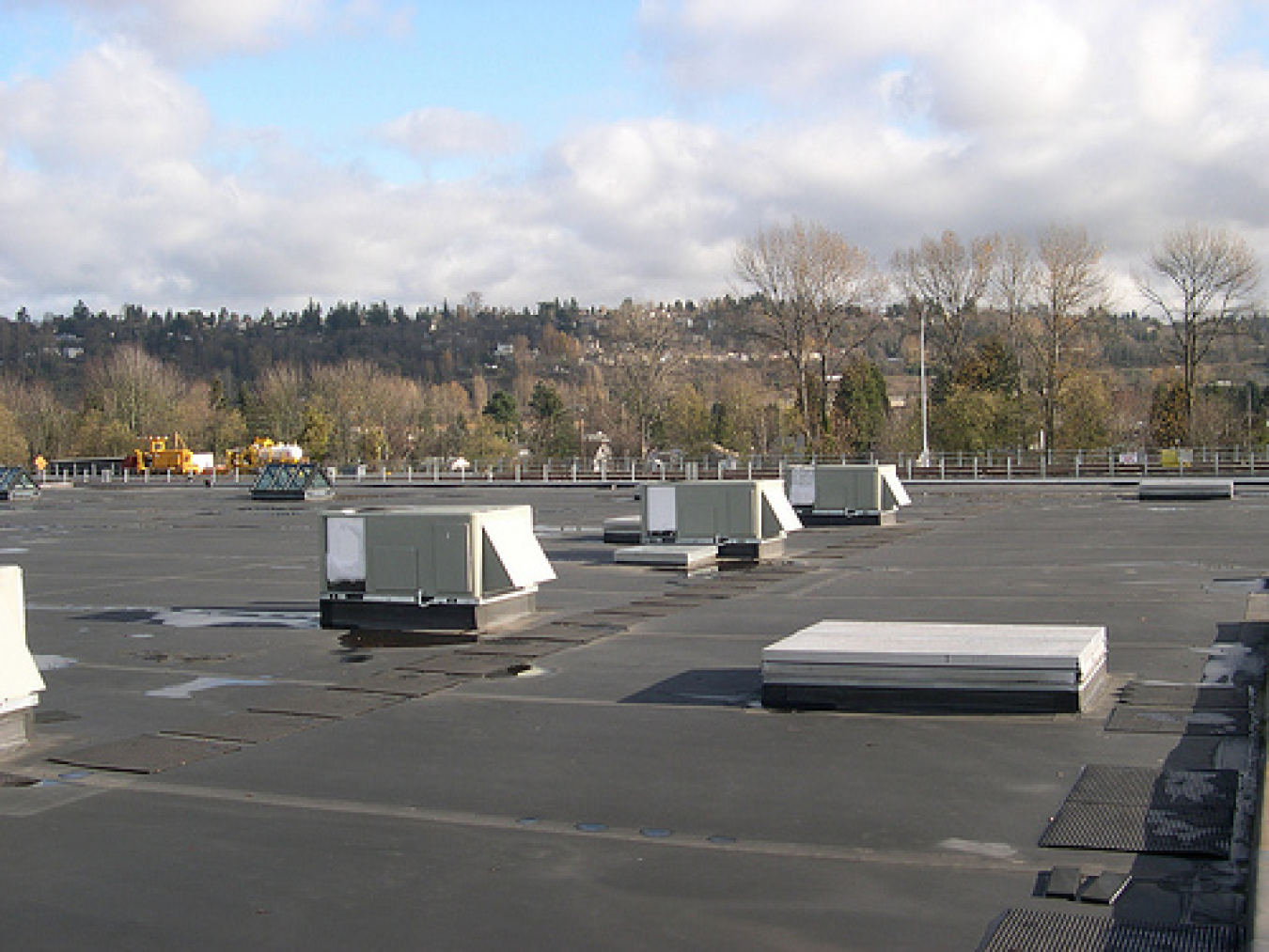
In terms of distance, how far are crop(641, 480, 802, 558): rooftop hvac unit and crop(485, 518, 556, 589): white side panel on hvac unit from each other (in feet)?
25.2

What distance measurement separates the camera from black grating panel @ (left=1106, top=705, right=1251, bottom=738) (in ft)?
30.5

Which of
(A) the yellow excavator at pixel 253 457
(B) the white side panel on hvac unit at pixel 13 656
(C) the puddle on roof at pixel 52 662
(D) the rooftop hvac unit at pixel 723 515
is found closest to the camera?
(B) the white side panel on hvac unit at pixel 13 656

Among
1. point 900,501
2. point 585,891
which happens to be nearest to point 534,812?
point 585,891

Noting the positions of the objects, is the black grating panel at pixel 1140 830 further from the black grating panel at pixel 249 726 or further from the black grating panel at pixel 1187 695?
the black grating panel at pixel 249 726

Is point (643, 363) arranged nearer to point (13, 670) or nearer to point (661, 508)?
point (661, 508)

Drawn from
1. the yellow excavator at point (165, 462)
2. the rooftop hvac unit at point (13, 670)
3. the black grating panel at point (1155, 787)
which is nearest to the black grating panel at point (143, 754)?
the rooftop hvac unit at point (13, 670)

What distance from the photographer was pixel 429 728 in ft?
33.7

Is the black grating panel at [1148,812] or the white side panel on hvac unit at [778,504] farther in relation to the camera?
the white side panel on hvac unit at [778,504]

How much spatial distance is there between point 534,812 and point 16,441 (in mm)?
112104

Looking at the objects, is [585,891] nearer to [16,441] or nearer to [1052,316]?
[1052,316]

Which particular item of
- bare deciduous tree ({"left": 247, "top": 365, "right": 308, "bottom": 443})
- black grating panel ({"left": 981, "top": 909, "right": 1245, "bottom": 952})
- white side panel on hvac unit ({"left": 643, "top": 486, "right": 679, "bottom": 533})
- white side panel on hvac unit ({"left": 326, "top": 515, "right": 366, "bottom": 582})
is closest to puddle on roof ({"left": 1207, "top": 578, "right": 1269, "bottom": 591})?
white side panel on hvac unit ({"left": 643, "top": 486, "right": 679, "bottom": 533})

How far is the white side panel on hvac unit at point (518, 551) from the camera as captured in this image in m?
15.1

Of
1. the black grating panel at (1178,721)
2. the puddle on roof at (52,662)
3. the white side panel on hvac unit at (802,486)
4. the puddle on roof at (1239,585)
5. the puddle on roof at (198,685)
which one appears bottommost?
the puddle on roof at (198,685)

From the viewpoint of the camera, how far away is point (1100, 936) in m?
5.51
